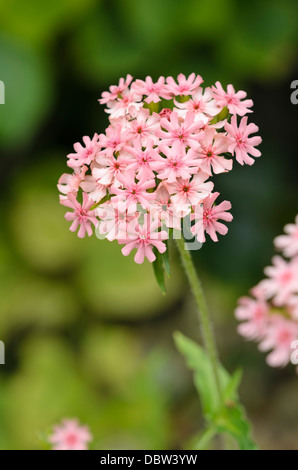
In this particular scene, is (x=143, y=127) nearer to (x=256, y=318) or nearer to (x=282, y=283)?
(x=282, y=283)

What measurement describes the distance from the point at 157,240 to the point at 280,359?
71 cm

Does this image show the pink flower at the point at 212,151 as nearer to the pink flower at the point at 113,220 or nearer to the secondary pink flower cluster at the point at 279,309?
the pink flower at the point at 113,220

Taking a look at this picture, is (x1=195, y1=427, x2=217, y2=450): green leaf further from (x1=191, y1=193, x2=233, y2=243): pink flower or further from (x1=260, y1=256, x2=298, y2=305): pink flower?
(x1=191, y1=193, x2=233, y2=243): pink flower

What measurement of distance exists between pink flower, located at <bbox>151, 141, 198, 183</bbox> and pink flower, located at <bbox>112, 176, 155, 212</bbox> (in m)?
0.03

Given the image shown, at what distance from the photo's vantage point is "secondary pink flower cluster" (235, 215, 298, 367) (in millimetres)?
1524

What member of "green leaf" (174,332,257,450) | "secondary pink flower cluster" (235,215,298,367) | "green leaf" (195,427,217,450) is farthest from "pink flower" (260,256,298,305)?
"green leaf" (195,427,217,450)

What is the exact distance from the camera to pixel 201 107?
1.19m

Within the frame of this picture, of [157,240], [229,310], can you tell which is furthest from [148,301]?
[157,240]

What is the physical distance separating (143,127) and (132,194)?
0.15m

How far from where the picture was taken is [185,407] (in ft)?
9.86

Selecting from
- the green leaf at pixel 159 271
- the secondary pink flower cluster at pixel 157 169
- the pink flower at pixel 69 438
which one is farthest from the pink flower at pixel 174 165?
the pink flower at pixel 69 438

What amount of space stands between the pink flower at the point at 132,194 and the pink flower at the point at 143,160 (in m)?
0.01

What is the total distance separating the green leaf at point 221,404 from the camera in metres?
1.47

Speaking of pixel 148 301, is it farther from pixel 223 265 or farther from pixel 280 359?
pixel 280 359
